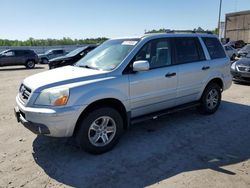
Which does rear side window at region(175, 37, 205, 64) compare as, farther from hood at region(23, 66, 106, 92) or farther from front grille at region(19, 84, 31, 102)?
front grille at region(19, 84, 31, 102)

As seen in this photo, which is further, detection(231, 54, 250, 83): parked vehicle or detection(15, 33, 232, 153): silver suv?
detection(231, 54, 250, 83): parked vehicle

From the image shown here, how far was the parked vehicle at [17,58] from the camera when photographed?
21.2m

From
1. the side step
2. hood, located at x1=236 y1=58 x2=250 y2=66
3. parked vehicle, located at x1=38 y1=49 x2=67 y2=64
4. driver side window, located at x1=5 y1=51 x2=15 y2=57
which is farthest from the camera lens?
parked vehicle, located at x1=38 y1=49 x2=67 y2=64

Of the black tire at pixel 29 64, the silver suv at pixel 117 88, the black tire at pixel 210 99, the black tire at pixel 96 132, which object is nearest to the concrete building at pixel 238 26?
the black tire at pixel 29 64

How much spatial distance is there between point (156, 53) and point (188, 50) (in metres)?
0.98

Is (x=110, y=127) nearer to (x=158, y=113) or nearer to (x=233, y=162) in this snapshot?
(x=158, y=113)

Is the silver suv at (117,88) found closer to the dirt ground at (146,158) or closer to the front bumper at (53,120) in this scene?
the front bumper at (53,120)

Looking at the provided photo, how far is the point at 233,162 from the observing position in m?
3.94

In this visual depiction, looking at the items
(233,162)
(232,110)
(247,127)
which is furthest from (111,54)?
(232,110)

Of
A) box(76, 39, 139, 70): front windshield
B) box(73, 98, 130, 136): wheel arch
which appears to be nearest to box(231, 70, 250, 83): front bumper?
box(76, 39, 139, 70): front windshield

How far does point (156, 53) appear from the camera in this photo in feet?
16.2

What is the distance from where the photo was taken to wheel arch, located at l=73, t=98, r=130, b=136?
13.2 feet

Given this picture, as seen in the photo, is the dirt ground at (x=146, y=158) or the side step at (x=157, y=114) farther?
the side step at (x=157, y=114)

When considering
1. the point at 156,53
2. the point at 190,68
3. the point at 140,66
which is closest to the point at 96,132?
the point at 140,66
